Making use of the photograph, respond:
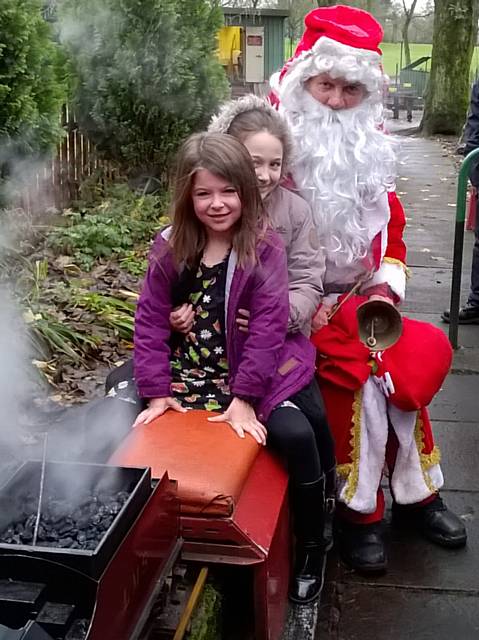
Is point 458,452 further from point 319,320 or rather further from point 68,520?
point 68,520

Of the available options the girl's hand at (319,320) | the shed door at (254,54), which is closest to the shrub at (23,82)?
the girl's hand at (319,320)

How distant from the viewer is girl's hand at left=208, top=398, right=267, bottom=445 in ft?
7.94

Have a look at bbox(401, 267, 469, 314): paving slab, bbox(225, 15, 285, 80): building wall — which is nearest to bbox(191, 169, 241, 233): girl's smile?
bbox(401, 267, 469, 314): paving slab

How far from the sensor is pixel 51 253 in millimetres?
6125

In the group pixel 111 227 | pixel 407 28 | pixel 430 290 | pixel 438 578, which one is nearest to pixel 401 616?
pixel 438 578

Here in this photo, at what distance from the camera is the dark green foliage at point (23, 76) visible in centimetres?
311

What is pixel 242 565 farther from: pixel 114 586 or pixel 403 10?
pixel 403 10

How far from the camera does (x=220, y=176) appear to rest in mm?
2482

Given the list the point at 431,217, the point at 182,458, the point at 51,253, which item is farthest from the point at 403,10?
the point at 182,458

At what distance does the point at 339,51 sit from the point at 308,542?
5.55 ft

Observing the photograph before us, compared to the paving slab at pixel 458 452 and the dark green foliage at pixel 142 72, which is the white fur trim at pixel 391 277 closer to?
the paving slab at pixel 458 452

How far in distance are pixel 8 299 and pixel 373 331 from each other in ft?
7.56

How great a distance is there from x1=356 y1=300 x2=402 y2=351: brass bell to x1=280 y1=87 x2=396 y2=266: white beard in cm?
33

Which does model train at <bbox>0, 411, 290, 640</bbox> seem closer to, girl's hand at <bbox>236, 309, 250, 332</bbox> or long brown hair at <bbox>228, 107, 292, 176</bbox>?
girl's hand at <bbox>236, 309, 250, 332</bbox>
